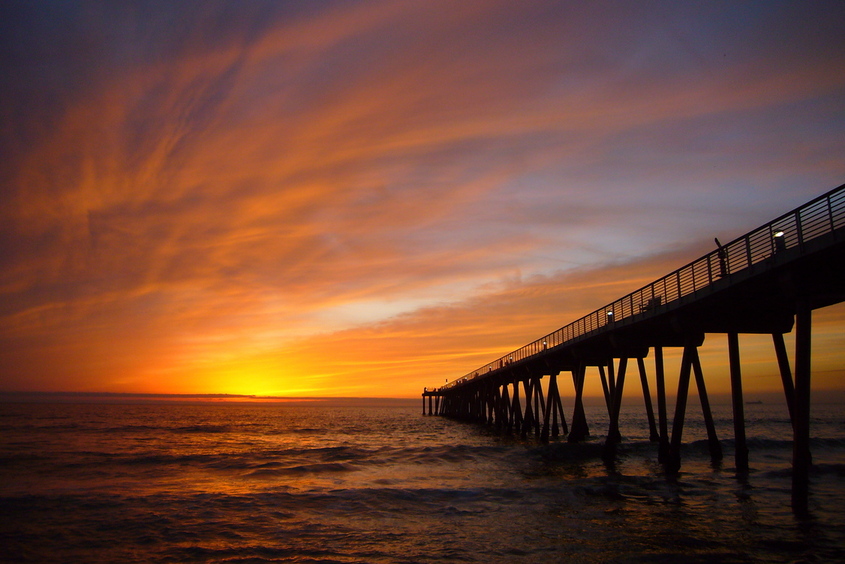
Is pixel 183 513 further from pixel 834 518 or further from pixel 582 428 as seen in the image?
pixel 582 428

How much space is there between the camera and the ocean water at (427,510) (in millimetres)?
11461

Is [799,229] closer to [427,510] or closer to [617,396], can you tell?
[617,396]

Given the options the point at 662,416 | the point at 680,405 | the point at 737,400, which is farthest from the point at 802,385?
the point at 662,416

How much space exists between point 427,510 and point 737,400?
10416mm

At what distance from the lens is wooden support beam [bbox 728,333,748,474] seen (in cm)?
1689

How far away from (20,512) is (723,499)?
828 inches

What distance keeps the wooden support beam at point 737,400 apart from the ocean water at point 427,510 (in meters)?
0.84

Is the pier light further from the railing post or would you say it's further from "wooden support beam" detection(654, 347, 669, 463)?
"wooden support beam" detection(654, 347, 669, 463)

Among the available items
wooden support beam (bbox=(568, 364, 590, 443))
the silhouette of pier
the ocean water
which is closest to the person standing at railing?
the silhouette of pier

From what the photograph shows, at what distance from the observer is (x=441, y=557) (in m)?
11.1

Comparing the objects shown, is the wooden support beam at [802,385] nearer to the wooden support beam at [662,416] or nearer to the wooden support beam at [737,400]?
the wooden support beam at [737,400]

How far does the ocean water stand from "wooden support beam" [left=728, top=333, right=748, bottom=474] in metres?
0.84

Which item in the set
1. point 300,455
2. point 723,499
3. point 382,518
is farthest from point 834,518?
point 300,455

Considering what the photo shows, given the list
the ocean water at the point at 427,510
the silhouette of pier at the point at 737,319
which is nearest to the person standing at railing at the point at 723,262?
Answer: the silhouette of pier at the point at 737,319
